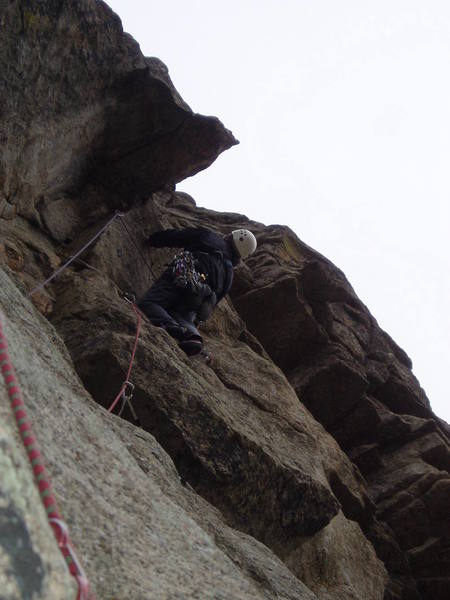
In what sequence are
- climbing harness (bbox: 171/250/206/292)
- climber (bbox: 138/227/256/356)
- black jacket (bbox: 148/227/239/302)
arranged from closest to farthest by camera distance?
climber (bbox: 138/227/256/356) < climbing harness (bbox: 171/250/206/292) < black jacket (bbox: 148/227/239/302)

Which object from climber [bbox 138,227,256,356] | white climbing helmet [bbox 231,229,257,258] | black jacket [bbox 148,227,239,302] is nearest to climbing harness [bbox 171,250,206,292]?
climber [bbox 138,227,256,356]

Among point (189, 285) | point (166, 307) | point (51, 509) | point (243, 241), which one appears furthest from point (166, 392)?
point (243, 241)

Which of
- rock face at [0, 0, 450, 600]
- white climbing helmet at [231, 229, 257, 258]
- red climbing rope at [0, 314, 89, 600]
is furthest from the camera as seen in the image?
white climbing helmet at [231, 229, 257, 258]

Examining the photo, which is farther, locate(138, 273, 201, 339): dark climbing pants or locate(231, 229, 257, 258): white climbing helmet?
locate(231, 229, 257, 258): white climbing helmet

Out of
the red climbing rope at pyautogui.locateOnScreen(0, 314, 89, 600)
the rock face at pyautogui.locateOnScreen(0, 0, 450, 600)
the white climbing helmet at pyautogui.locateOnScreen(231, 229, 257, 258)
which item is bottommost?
the red climbing rope at pyautogui.locateOnScreen(0, 314, 89, 600)

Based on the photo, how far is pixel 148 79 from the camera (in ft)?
33.5

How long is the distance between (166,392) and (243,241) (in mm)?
5413

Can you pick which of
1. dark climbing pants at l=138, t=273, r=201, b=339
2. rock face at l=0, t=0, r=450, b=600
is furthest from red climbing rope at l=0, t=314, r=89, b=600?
dark climbing pants at l=138, t=273, r=201, b=339

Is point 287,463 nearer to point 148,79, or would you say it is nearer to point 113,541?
point 113,541

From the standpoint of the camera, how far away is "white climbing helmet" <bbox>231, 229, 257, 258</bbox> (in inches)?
463

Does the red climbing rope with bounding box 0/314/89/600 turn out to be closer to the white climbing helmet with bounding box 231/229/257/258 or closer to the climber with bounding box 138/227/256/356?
the climber with bounding box 138/227/256/356

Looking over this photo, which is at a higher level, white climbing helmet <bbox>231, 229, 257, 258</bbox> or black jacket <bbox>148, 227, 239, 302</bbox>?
white climbing helmet <bbox>231, 229, 257, 258</bbox>

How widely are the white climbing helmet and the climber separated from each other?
24cm

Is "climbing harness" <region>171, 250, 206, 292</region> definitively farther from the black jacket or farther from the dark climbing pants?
the black jacket
